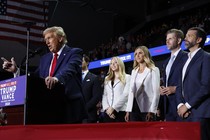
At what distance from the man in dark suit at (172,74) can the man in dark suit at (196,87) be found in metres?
0.25

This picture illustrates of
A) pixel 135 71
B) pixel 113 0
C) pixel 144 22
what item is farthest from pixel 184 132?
pixel 144 22

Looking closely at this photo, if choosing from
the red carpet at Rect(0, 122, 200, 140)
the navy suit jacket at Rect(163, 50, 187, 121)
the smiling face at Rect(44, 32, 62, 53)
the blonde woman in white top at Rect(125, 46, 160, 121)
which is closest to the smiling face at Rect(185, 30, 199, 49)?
the navy suit jacket at Rect(163, 50, 187, 121)

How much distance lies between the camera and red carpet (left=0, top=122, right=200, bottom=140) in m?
2.15

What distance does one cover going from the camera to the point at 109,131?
2.45m

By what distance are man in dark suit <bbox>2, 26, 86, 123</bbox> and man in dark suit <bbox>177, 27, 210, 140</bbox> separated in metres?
0.97

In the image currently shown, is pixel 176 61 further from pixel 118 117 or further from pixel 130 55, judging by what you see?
pixel 130 55

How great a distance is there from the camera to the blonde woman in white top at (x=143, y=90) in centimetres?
466

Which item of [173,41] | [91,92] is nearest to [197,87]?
[173,41]

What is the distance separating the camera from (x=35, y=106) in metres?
3.34

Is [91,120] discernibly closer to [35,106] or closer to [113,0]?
[35,106]

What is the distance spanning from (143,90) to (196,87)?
119 cm

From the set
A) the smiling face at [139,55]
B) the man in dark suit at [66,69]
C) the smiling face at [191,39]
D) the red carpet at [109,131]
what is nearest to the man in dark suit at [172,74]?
the smiling face at [191,39]

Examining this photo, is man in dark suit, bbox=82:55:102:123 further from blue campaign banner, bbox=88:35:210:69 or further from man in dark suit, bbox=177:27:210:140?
blue campaign banner, bbox=88:35:210:69

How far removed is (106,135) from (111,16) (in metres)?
22.1
